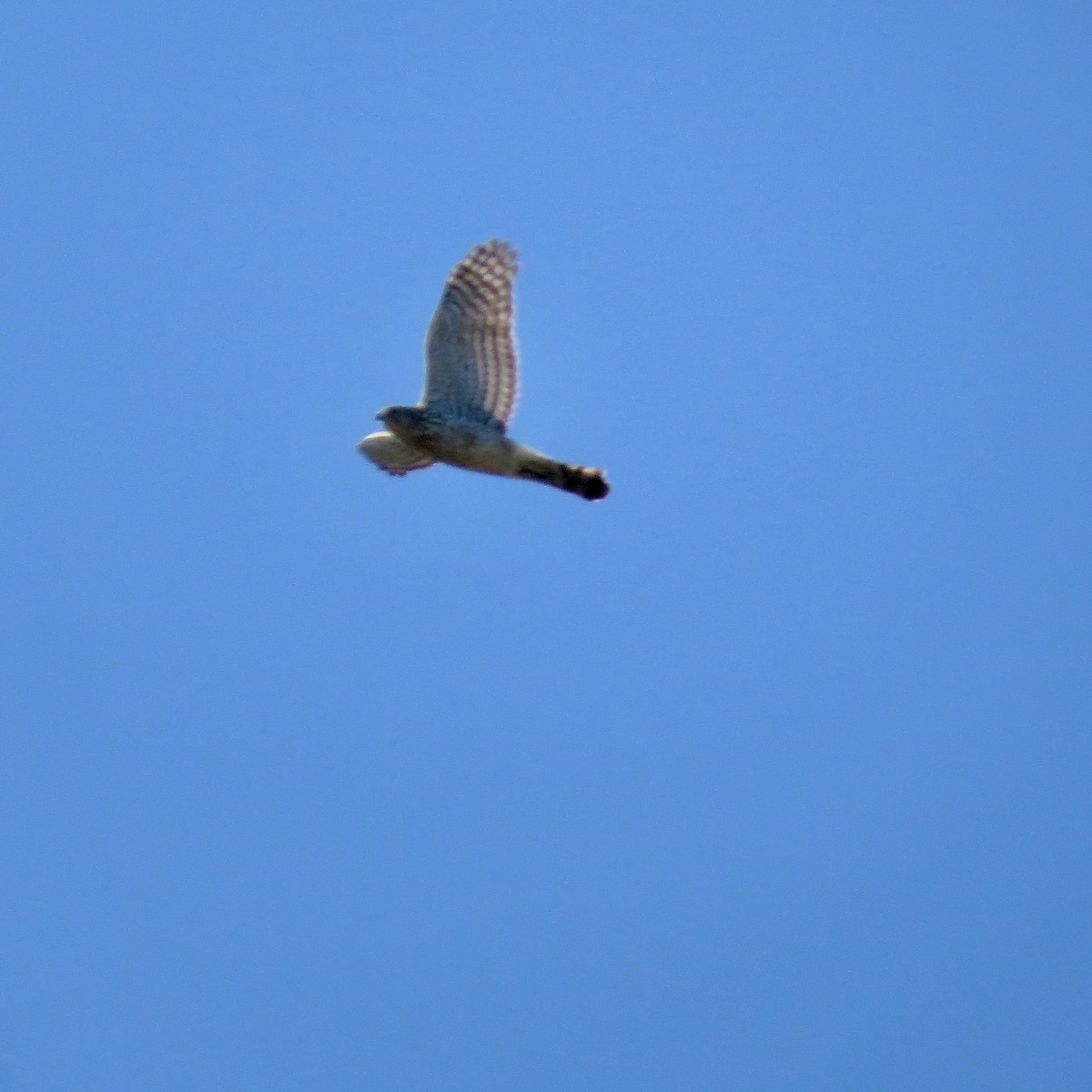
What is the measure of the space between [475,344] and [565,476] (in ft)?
5.51

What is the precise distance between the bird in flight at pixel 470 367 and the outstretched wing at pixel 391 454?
0.55m

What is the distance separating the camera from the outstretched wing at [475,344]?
15789 mm

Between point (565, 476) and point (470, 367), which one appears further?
point (470, 367)

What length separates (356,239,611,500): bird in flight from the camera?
15.8 meters

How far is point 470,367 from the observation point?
52.0 feet

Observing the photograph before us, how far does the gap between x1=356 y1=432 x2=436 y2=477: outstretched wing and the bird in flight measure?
552 millimetres

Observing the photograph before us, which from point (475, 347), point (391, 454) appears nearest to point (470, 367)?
point (475, 347)

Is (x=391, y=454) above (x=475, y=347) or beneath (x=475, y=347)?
beneath

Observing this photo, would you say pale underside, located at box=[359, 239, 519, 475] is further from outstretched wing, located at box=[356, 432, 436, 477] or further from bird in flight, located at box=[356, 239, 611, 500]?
outstretched wing, located at box=[356, 432, 436, 477]

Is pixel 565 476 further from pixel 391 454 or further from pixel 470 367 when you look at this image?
pixel 391 454

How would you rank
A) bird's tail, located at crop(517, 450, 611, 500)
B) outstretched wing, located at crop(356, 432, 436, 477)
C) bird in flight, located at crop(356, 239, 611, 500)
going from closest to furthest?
bird's tail, located at crop(517, 450, 611, 500)
bird in flight, located at crop(356, 239, 611, 500)
outstretched wing, located at crop(356, 432, 436, 477)

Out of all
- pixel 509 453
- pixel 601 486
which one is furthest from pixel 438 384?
pixel 601 486

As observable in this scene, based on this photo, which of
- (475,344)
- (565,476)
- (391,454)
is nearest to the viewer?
(565,476)

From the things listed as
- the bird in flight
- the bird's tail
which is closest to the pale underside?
the bird in flight
